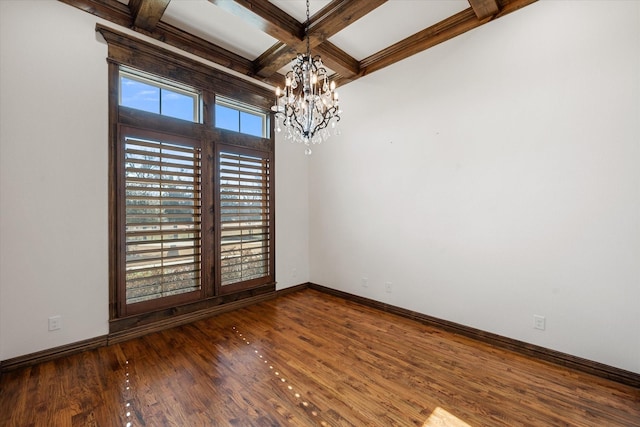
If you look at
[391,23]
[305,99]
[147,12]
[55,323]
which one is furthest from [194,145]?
[391,23]

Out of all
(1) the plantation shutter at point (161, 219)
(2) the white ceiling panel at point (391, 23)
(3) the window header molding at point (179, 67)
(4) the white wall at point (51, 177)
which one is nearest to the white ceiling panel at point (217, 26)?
(3) the window header molding at point (179, 67)

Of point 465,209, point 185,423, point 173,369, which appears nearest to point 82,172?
point 173,369

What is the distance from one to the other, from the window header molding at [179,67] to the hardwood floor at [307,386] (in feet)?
9.71

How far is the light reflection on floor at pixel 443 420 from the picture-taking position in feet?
5.44

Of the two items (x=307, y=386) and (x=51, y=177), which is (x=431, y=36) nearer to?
(x=307, y=386)

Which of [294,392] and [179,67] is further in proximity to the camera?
[179,67]

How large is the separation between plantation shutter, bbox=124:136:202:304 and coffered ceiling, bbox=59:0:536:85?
4.07ft


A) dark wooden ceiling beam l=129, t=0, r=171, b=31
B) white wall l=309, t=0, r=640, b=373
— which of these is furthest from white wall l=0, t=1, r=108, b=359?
white wall l=309, t=0, r=640, b=373

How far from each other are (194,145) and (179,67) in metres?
0.91

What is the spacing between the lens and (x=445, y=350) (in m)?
2.57

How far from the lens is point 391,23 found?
115 inches

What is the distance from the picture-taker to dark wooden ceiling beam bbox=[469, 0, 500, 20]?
7.98 feet

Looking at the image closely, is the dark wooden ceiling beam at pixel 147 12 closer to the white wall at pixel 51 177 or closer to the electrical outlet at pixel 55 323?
the white wall at pixel 51 177

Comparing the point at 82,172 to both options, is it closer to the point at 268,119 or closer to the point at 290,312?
the point at 268,119
